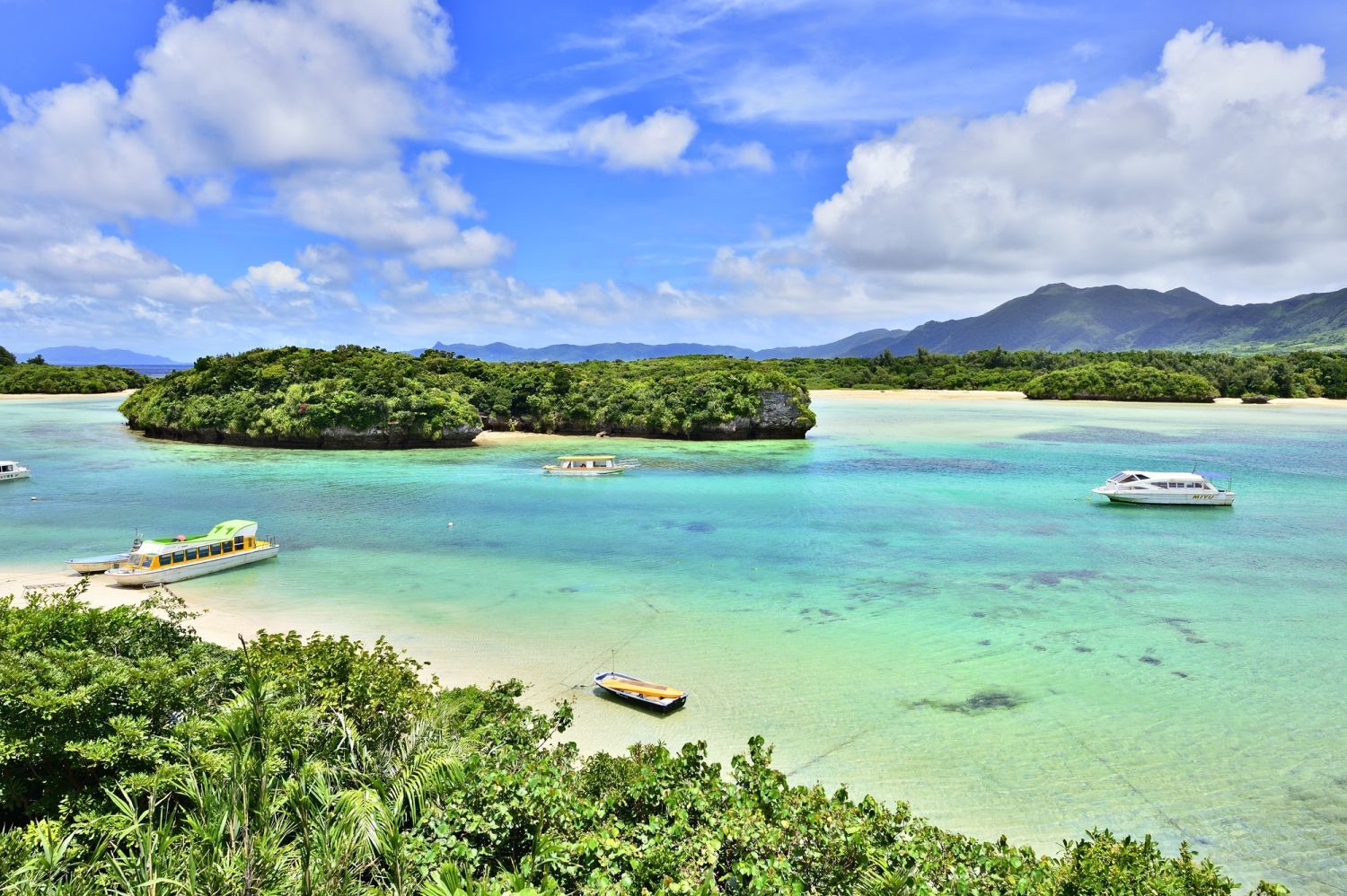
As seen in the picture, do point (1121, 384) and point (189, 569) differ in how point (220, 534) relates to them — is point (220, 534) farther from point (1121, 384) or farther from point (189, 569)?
point (1121, 384)

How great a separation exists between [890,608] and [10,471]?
42.0 metres

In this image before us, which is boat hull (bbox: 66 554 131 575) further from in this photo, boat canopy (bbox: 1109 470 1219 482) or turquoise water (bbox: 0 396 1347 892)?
boat canopy (bbox: 1109 470 1219 482)

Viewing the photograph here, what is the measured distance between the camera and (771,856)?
6.36m

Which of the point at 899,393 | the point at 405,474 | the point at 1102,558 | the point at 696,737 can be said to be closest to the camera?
the point at 696,737

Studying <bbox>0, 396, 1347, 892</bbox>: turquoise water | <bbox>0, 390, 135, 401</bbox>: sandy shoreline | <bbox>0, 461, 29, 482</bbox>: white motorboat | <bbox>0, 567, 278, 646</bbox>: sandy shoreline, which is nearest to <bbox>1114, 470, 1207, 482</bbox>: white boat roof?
<bbox>0, 396, 1347, 892</bbox>: turquoise water

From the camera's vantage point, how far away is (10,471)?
3525cm

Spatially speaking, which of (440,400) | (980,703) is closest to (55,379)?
(440,400)

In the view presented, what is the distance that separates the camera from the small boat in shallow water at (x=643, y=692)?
12.2m

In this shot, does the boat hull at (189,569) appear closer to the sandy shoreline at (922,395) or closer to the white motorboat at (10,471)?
the white motorboat at (10,471)

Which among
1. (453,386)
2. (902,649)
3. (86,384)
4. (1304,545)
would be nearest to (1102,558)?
(1304,545)

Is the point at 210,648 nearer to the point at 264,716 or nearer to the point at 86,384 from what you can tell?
the point at 264,716

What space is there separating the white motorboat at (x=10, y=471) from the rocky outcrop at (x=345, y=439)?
16.1 metres

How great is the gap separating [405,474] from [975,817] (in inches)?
1416

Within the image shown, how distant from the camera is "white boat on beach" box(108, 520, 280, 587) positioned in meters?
19.1
